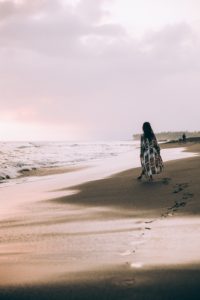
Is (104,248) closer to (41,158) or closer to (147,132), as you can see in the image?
(147,132)

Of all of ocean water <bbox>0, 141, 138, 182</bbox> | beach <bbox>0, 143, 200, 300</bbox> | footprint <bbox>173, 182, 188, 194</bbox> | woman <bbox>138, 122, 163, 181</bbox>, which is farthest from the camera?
ocean water <bbox>0, 141, 138, 182</bbox>

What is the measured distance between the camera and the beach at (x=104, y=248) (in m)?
3.81

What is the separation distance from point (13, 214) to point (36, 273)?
4.81 m

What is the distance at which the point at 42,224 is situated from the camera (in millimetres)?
7641

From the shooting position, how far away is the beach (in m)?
3.81

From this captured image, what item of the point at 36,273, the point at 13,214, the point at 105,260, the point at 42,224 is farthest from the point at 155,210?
the point at 36,273

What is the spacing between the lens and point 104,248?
539cm

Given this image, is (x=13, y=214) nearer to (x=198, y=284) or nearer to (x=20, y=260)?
(x=20, y=260)

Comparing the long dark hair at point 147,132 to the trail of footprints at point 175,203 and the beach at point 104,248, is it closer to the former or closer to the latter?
the trail of footprints at point 175,203

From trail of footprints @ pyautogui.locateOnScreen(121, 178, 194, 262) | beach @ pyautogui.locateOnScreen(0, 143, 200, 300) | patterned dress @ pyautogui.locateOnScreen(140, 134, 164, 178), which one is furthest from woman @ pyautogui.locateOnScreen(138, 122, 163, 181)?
beach @ pyautogui.locateOnScreen(0, 143, 200, 300)

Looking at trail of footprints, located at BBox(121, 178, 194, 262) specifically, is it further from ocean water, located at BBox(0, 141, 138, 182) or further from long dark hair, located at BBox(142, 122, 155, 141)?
ocean water, located at BBox(0, 141, 138, 182)

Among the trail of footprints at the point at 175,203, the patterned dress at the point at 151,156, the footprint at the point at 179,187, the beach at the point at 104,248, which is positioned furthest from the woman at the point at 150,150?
the beach at the point at 104,248

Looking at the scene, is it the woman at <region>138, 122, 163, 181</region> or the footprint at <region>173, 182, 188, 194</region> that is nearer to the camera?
the footprint at <region>173, 182, 188, 194</region>

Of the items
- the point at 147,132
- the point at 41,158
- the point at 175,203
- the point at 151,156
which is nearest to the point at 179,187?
the point at 175,203
